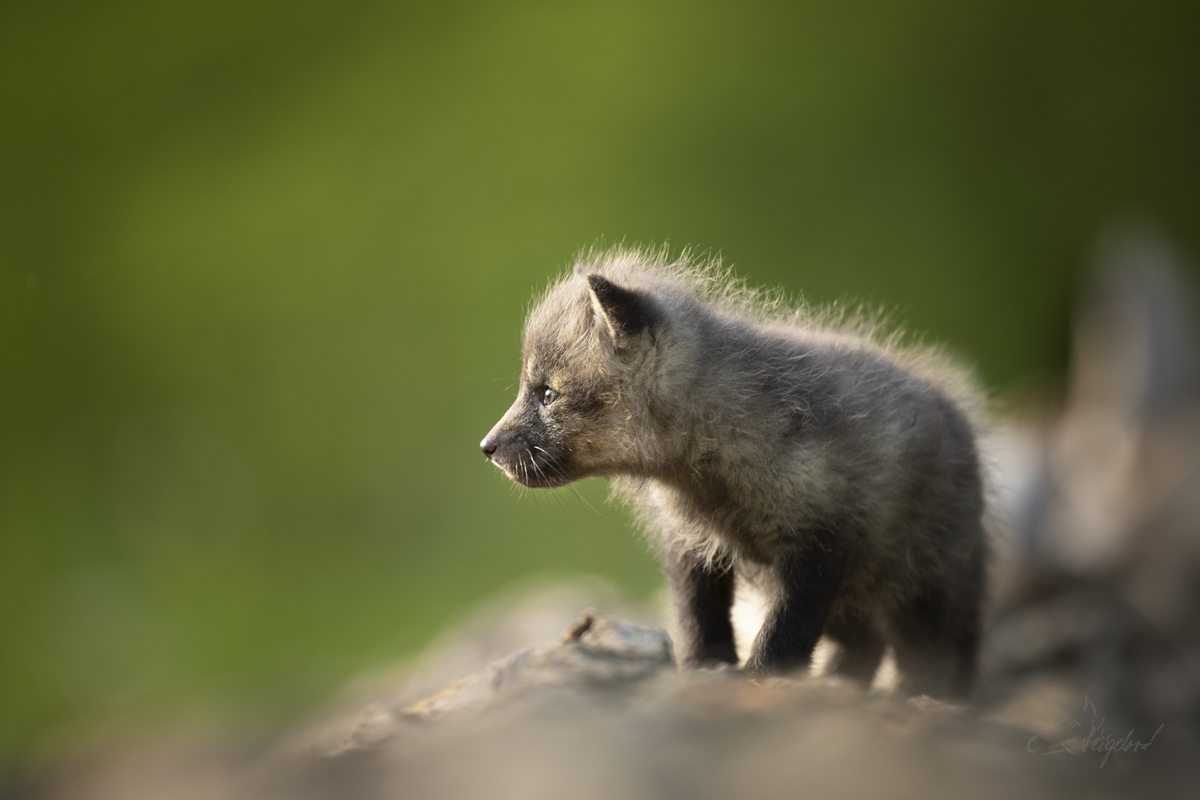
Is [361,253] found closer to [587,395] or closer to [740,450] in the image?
[587,395]

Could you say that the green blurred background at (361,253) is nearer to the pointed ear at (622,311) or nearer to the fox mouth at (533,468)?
the fox mouth at (533,468)

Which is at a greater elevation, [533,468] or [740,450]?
[533,468]

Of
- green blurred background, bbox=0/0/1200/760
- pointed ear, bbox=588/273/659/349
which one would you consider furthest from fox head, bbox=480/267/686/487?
green blurred background, bbox=0/0/1200/760

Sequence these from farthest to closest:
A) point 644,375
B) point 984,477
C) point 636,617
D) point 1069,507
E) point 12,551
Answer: point 12,551 → point 1069,507 → point 636,617 → point 984,477 → point 644,375

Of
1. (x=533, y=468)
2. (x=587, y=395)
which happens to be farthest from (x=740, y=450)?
(x=533, y=468)

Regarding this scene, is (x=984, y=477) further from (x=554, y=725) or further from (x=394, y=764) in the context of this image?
(x=394, y=764)

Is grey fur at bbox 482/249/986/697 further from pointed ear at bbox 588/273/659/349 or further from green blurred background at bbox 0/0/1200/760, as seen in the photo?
green blurred background at bbox 0/0/1200/760

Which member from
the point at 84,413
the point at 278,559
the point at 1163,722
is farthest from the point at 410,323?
the point at 1163,722
